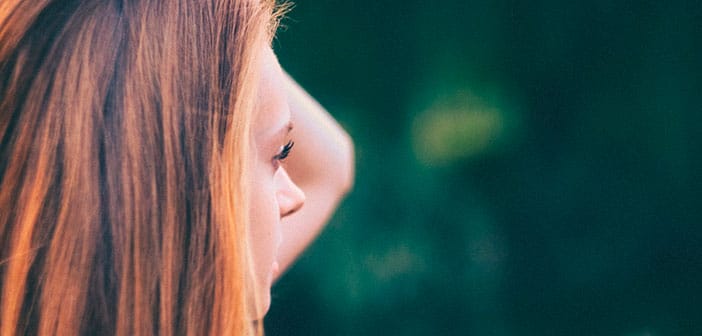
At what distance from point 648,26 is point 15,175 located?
3.17 ft

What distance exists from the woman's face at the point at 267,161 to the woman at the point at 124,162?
60mm

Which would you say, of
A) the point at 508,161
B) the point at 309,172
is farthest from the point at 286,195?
the point at 508,161

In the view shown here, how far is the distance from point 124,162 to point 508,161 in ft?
2.29

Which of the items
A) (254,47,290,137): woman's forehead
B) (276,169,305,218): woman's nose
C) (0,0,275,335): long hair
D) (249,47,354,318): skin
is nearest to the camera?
(0,0,275,335): long hair

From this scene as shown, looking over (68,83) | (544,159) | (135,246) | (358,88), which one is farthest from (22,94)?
(544,159)

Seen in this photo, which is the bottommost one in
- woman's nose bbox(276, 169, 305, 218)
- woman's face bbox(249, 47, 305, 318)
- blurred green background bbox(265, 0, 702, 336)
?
blurred green background bbox(265, 0, 702, 336)

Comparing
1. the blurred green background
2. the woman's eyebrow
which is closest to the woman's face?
the woman's eyebrow

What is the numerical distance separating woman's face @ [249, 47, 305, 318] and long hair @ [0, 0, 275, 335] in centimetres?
7

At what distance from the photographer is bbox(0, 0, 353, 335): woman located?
73 cm

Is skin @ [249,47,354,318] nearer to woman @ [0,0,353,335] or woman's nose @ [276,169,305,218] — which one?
woman's nose @ [276,169,305,218]

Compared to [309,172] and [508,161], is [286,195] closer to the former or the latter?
[309,172]

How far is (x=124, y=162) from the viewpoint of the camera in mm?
739

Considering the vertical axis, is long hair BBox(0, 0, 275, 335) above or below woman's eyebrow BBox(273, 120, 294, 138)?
above

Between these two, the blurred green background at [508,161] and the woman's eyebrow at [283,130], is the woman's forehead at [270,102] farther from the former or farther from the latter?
the blurred green background at [508,161]
